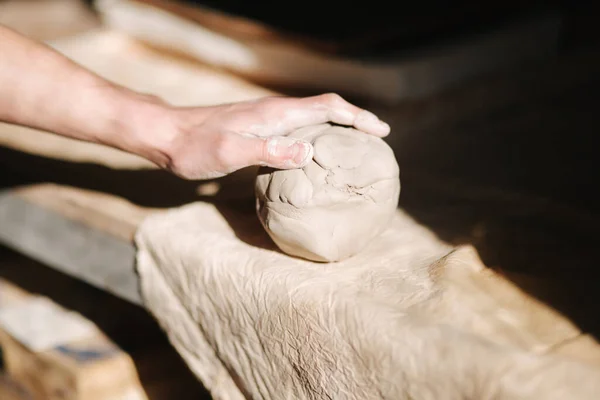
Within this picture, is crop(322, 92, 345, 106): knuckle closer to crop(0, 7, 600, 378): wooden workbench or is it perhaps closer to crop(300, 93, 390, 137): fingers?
crop(300, 93, 390, 137): fingers

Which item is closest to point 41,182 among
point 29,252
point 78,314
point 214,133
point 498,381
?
point 29,252

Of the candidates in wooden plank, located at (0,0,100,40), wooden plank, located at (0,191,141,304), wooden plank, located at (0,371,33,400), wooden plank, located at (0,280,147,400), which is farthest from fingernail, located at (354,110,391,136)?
wooden plank, located at (0,0,100,40)

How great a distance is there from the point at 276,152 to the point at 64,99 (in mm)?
549

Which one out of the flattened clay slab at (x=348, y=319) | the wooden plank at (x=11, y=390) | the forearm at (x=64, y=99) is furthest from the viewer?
the wooden plank at (x=11, y=390)

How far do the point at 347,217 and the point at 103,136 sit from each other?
0.60 m

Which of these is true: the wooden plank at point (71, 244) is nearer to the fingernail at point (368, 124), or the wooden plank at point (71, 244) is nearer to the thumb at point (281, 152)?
the thumb at point (281, 152)

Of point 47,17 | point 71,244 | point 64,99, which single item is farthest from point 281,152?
point 47,17

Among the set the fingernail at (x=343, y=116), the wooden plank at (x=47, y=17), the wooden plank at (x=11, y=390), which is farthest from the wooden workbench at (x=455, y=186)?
the wooden plank at (x=47, y=17)

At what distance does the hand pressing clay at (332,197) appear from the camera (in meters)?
1.25

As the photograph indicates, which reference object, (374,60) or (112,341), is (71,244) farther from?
(374,60)

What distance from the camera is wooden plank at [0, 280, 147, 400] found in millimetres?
1869

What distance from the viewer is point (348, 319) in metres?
1.14

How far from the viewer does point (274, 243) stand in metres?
1.41

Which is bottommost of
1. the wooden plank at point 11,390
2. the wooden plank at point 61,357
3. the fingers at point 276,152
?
the wooden plank at point 11,390
